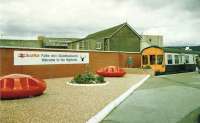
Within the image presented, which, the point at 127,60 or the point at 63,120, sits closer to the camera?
the point at 63,120

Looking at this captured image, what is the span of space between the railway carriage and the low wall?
2.35 meters

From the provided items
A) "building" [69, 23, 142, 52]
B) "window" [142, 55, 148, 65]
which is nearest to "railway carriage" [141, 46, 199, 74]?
"window" [142, 55, 148, 65]

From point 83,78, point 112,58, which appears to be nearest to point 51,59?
point 83,78

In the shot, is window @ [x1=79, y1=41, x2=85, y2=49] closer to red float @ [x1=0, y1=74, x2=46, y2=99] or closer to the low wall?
the low wall

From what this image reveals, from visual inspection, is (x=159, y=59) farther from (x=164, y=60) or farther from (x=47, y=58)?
(x=47, y=58)

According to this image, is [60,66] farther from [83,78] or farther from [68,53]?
[83,78]

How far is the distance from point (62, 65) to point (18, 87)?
440 inches

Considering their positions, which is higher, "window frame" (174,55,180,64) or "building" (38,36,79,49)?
"building" (38,36,79,49)

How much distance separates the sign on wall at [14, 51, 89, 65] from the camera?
18484mm

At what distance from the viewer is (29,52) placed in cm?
1898

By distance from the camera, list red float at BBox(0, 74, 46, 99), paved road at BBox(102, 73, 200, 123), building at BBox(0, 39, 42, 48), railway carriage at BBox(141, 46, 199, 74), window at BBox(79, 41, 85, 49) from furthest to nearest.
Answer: building at BBox(0, 39, 42, 48)
window at BBox(79, 41, 85, 49)
railway carriage at BBox(141, 46, 199, 74)
red float at BBox(0, 74, 46, 99)
paved road at BBox(102, 73, 200, 123)

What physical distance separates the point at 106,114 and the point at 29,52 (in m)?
12.7

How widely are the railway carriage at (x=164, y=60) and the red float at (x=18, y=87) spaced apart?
18060 millimetres

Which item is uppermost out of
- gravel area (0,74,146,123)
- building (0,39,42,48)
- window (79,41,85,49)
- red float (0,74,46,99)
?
building (0,39,42,48)
